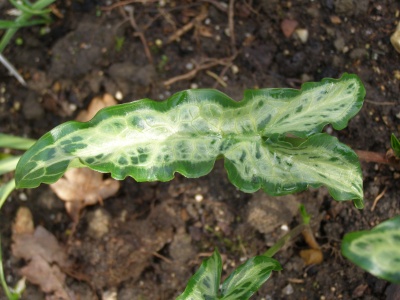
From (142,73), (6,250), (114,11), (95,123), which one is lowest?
(6,250)

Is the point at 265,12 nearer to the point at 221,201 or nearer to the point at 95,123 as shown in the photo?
the point at 221,201

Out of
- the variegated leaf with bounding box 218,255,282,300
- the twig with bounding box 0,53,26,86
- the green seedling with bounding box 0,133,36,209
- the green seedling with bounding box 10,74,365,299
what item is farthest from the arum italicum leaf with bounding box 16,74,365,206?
the twig with bounding box 0,53,26,86

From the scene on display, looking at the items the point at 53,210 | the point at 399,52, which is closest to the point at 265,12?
the point at 399,52

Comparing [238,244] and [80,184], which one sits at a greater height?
[80,184]

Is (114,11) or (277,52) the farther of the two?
(114,11)

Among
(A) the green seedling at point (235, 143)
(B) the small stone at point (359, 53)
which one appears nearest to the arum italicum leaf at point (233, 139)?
(A) the green seedling at point (235, 143)
